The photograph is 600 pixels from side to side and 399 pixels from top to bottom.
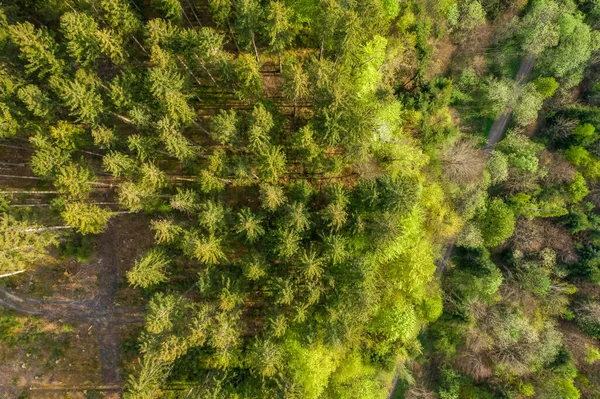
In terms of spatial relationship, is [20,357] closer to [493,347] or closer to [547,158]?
[493,347]

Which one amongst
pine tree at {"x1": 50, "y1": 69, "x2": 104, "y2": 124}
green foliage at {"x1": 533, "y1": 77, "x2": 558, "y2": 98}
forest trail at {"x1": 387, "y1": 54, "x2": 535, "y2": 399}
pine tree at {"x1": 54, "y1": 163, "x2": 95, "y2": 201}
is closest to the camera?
pine tree at {"x1": 50, "y1": 69, "x2": 104, "y2": 124}

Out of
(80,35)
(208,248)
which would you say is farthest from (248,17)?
(208,248)

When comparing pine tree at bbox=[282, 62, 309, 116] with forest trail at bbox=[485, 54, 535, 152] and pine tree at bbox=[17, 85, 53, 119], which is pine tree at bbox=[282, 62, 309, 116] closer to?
pine tree at bbox=[17, 85, 53, 119]

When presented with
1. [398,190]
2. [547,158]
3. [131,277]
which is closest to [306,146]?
[398,190]

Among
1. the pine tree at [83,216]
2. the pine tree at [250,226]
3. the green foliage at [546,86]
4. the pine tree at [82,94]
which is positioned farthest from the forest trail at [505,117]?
the pine tree at [83,216]

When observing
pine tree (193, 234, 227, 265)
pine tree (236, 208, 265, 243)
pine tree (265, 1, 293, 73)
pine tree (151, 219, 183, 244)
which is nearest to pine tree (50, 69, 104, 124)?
pine tree (151, 219, 183, 244)

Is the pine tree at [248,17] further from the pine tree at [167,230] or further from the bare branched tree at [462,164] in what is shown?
the bare branched tree at [462,164]
